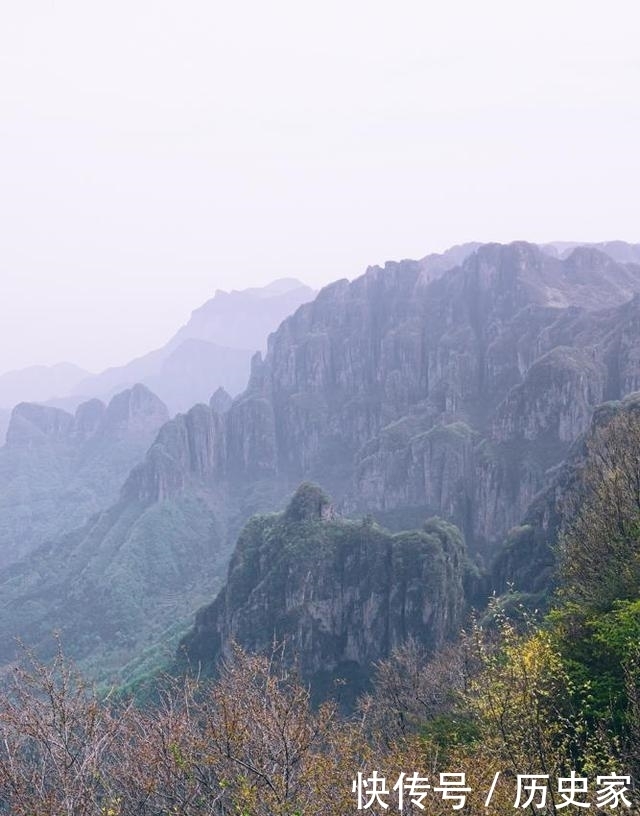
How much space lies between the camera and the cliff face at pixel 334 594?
268ft

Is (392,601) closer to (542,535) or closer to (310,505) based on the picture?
(310,505)

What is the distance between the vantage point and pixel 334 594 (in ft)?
289

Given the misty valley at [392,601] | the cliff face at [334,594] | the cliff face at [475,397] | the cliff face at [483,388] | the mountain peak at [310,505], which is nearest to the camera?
the misty valley at [392,601]

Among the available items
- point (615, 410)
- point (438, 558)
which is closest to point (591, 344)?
point (615, 410)

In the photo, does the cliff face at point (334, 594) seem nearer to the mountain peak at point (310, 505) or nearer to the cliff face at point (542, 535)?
the mountain peak at point (310, 505)

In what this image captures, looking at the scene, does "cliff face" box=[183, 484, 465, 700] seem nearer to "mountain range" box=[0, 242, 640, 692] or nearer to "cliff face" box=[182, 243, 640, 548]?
"mountain range" box=[0, 242, 640, 692]

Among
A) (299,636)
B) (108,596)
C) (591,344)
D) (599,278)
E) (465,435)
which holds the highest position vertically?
(599,278)

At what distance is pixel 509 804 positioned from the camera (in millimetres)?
14914

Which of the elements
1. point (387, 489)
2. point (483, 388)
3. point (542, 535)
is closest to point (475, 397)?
point (483, 388)

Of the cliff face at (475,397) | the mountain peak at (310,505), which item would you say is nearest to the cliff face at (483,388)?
the cliff face at (475,397)

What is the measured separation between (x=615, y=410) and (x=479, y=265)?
119 m

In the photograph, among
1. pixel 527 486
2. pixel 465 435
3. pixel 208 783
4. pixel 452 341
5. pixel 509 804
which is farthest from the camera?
pixel 452 341

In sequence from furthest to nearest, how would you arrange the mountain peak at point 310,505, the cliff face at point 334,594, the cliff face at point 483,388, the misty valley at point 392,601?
the cliff face at point 483,388
the mountain peak at point 310,505
the cliff face at point 334,594
the misty valley at point 392,601

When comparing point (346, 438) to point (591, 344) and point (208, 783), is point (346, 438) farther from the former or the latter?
point (208, 783)
